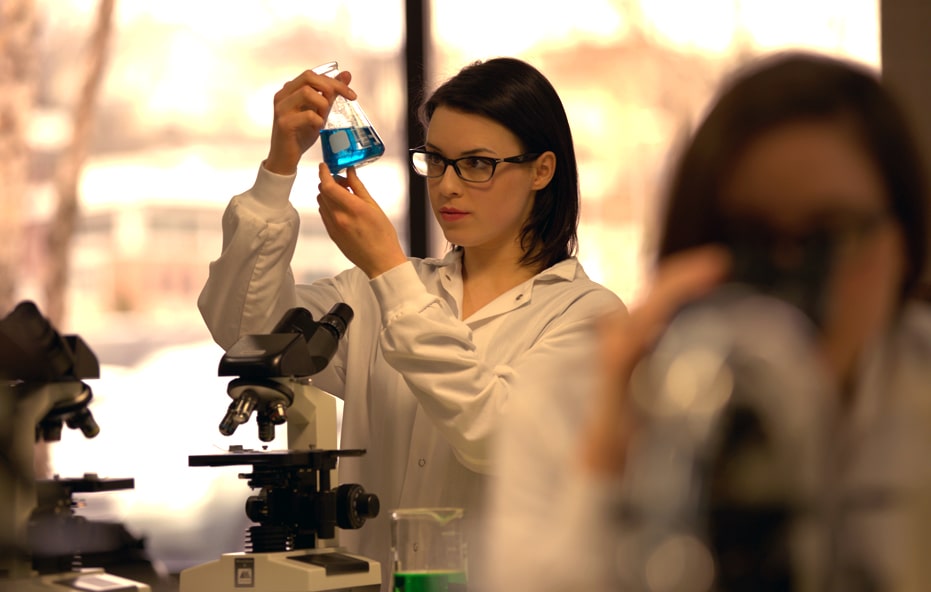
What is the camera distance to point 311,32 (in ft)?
12.1

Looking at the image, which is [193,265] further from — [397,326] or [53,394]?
[53,394]

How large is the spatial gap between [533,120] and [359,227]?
1.27ft

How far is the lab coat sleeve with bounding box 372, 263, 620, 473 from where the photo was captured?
1.89m

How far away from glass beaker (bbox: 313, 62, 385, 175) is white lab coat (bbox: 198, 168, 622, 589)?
98 mm

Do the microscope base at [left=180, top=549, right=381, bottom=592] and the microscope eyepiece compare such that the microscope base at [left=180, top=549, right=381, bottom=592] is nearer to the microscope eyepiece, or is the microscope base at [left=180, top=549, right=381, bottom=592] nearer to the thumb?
the microscope eyepiece

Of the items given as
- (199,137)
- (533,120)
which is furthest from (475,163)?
(199,137)

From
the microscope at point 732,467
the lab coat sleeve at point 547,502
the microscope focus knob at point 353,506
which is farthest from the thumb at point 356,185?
the microscope at point 732,467

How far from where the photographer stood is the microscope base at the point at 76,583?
1350 millimetres

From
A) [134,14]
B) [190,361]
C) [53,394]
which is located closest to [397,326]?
[53,394]

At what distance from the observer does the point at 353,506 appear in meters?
1.78

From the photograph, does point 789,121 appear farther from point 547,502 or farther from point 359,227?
point 359,227

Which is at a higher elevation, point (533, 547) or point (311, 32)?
point (311, 32)

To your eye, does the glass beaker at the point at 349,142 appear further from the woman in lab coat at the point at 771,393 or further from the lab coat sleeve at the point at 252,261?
the woman in lab coat at the point at 771,393

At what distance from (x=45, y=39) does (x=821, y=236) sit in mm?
3257
